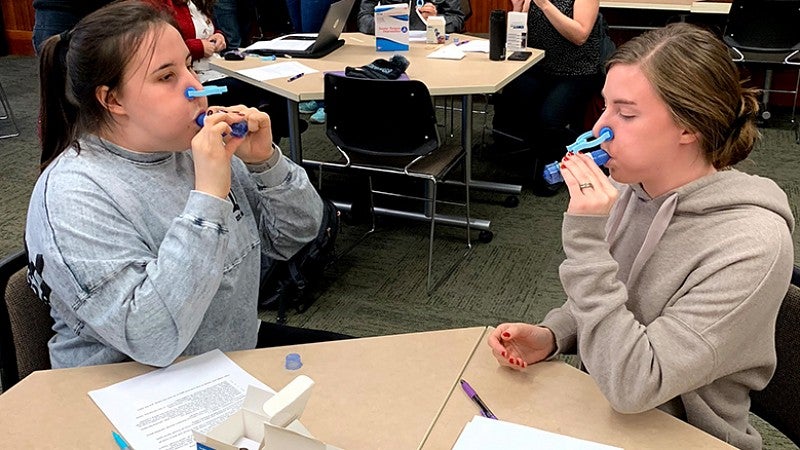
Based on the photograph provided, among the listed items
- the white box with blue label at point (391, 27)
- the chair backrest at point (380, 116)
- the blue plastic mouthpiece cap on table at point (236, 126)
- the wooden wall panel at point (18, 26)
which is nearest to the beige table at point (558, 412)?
the blue plastic mouthpiece cap on table at point (236, 126)

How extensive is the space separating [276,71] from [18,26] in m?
5.36

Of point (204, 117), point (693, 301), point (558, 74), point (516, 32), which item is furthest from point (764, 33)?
point (204, 117)

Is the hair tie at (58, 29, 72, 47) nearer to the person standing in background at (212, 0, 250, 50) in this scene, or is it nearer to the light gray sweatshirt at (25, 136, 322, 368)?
the light gray sweatshirt at (25, 136, 322, 368)

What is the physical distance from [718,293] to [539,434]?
33 cm

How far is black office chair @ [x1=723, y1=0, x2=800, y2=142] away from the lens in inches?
177

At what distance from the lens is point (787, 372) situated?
1361mm

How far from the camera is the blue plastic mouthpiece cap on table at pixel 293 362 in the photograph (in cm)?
126

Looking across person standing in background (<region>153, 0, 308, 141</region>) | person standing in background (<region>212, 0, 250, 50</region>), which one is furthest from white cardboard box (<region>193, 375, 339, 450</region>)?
person standing in background (<region>212, 0, 250, 50</region>)

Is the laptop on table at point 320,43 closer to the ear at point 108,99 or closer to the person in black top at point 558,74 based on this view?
the person in black top at point 558,74

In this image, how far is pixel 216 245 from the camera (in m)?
1.27

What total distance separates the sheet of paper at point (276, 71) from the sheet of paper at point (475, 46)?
2.62 feet

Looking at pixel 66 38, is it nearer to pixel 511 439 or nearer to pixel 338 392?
pixel 338 392

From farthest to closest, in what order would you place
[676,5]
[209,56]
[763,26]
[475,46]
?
[676,5] → [763,26] → [475,46] → [209,56]

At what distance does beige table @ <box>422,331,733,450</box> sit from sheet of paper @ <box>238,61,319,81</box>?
2.25 metres
